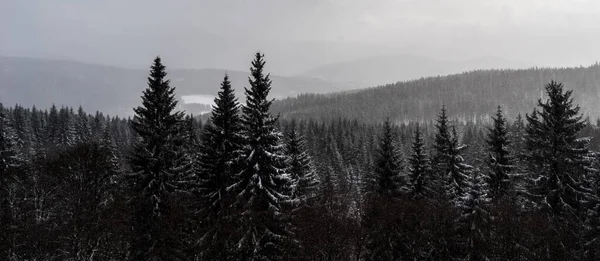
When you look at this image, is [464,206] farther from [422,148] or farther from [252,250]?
[252,250]

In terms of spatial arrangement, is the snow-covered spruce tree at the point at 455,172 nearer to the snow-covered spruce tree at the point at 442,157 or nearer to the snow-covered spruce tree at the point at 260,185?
the snow-covered spruce tree at the point at 442,157

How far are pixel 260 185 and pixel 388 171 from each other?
46.0 ft

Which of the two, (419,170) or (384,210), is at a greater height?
(419,170)

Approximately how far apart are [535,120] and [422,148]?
8.71 m

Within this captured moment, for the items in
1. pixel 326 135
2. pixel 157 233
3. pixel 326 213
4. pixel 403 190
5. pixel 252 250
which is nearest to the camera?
pixel 252 250

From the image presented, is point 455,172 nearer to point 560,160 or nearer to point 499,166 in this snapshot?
point 499,166

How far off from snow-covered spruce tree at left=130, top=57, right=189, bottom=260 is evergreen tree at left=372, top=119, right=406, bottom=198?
54.4 ft

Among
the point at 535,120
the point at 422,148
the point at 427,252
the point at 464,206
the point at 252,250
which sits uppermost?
the point at 535,120

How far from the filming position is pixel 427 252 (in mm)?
30094

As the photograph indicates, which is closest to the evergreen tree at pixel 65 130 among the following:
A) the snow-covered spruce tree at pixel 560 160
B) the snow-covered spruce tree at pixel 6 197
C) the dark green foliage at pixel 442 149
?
the snow-covered spruce tree at pixel 6 197

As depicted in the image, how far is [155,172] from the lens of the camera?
2812 cm

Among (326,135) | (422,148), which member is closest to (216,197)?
(422,148)

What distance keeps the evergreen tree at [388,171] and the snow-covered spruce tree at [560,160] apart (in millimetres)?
10063

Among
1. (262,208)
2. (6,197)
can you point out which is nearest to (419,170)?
(262,208)
